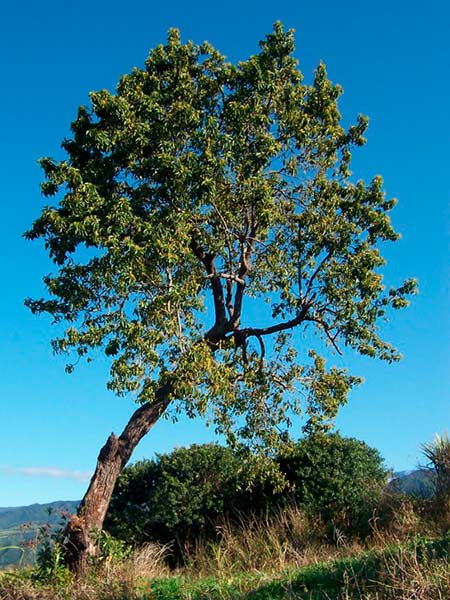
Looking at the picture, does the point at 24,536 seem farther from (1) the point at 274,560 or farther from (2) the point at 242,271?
(2) the point at 242,271

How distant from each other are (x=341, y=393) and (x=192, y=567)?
426 centimetres

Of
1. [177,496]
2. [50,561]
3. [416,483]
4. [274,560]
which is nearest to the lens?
[274,560]

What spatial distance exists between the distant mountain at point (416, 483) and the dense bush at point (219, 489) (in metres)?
0.36

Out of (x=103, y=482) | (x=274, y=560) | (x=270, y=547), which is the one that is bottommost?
(x=274, y=560)

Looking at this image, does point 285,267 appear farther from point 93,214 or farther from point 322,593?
point 322,593

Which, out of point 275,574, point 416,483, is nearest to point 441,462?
point 416,483

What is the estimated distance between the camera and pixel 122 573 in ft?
29.4

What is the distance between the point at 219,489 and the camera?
15656mm

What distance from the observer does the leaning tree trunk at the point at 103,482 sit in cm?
1070

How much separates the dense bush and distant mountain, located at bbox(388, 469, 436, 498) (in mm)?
365

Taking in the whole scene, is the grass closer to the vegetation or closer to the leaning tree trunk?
the vegetation

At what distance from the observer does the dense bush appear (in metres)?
14.4

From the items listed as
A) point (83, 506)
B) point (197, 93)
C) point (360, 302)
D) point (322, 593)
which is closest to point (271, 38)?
point (197, 93)

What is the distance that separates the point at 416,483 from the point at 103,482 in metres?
6.40
